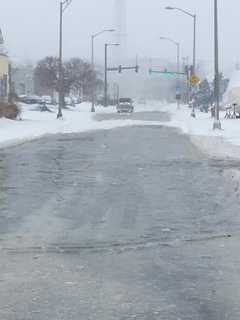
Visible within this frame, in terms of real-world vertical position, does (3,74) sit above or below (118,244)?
above

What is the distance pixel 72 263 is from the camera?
877 cm

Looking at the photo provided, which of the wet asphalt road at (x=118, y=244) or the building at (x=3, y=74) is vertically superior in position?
the building at (x=3, y=74)

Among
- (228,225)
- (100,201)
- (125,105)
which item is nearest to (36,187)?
(100,201)

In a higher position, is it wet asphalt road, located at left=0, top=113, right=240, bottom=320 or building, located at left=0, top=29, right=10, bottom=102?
building, located at left=0, top=29, right=10, bottom=102

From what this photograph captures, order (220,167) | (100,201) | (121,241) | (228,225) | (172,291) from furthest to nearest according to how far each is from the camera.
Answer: (220,167)
(100,201)
(228,225)
(121,241)
(172,291)

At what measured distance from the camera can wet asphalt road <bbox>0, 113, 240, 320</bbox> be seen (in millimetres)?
7039

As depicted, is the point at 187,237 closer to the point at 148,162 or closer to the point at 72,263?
the point at 72,263

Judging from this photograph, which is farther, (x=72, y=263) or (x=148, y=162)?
(x=148, y=162)

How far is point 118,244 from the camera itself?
988 centimetres

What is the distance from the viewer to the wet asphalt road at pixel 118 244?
704 cm

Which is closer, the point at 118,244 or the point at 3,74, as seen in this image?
the point at 118,244

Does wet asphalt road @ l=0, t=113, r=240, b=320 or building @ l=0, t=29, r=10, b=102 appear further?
building @ l=0, t=29, r=10, b=102

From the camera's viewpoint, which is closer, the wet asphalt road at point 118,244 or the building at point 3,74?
the wet asphalt road at point 118,244

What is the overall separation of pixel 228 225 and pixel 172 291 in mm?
4233
